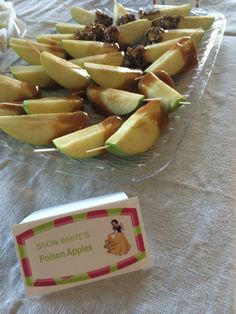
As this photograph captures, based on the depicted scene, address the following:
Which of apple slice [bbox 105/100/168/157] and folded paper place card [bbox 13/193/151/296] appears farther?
apple slice [bbox 105/100/168/157]

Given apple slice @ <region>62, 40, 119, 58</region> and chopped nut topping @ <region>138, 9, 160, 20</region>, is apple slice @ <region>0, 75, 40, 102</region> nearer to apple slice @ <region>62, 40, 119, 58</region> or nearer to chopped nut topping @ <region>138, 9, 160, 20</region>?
apple slice @ <region>62, 40, 119, 58</region>

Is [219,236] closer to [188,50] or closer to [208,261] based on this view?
[208,261]

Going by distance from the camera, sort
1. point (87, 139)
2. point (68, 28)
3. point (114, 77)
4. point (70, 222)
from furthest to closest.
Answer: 1. point (68, 28)
2. point (114, 77)
3. point (87, 139)
4. point (70, 222)

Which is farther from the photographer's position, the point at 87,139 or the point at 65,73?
the point at 65,73

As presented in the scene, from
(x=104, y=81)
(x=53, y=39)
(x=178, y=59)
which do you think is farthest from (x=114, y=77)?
(x=53, y=39)

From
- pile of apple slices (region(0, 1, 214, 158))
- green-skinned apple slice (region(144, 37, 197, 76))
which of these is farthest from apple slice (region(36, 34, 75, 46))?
green-skinned apple slice (region(144, 37, 197, 76))

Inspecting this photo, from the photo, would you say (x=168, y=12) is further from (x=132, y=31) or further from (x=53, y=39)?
(x=53, y=39)

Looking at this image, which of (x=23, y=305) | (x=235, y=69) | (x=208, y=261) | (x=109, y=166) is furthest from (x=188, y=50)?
(x=23, y=305)
